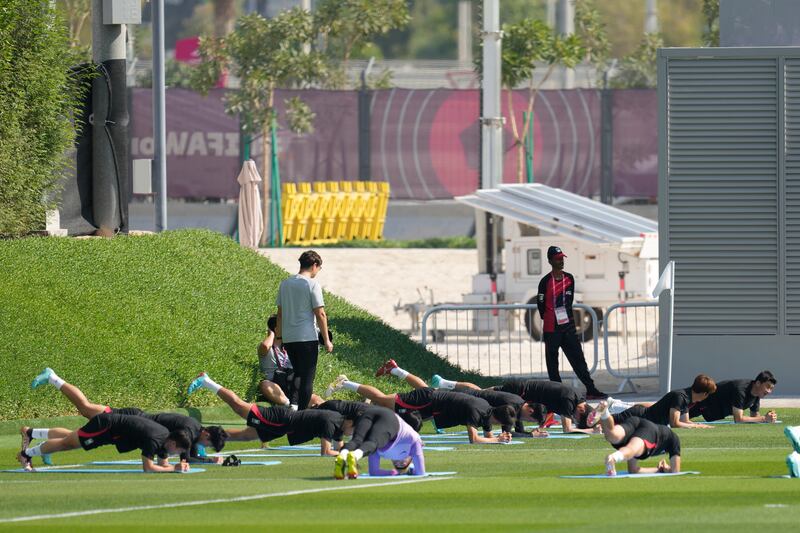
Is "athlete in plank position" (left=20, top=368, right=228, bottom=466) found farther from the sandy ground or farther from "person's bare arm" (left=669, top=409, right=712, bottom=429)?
the sandy ground

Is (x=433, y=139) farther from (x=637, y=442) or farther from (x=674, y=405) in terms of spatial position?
(x=637, y=442)

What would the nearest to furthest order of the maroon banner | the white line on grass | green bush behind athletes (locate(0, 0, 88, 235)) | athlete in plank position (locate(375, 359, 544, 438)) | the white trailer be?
the white line on grass, athlete in plank position (locate(375, 359, 544, 438)), green bush behind athletes (locate(0, 0, 88, 235)), the white trailer, the maroon banner

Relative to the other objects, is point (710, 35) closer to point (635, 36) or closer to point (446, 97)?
point (446, 97)

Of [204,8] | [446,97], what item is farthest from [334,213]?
[204,8]

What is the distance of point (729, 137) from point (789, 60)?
46.9 inches

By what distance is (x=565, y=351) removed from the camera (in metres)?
20.9

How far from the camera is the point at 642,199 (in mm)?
46594

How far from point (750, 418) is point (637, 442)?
4880mm

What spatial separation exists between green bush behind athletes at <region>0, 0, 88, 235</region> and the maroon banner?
21813 millimetres

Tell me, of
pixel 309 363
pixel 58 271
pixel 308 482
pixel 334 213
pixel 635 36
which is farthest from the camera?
pixel 635 36

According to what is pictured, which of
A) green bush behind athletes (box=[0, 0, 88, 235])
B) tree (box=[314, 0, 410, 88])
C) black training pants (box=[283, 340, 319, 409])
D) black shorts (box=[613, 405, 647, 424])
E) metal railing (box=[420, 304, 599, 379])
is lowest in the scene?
metal railing (box=[420, 304, 599, 379])

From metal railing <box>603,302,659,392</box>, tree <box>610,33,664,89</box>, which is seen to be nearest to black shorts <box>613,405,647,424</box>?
metal railing <box>603,302,659,392</box>

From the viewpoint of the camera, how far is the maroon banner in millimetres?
45594

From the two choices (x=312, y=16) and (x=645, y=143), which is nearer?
(x=645, y=143)
